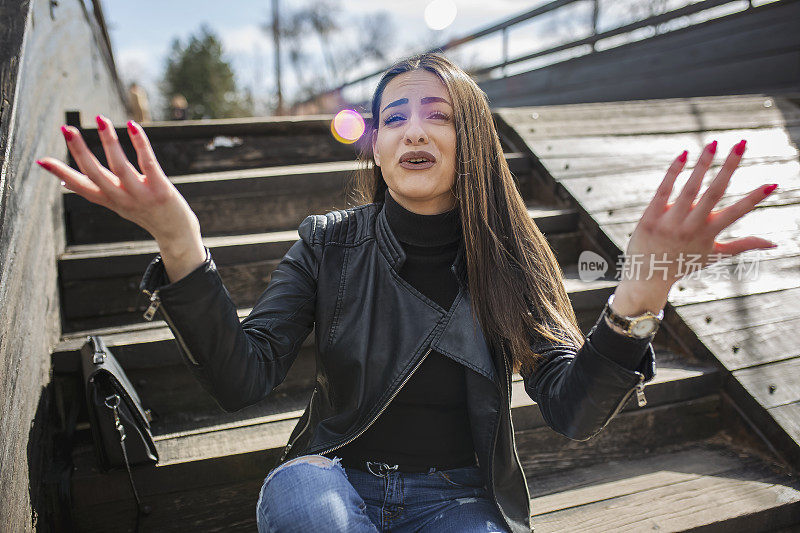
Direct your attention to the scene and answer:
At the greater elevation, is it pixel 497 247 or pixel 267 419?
pixel 497 247

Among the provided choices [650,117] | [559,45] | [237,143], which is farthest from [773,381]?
[559,45]

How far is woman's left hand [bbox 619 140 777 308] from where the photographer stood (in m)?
1.04

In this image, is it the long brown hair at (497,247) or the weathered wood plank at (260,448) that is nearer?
the long brown hair at (497,247)

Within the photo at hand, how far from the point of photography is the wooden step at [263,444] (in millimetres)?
1798

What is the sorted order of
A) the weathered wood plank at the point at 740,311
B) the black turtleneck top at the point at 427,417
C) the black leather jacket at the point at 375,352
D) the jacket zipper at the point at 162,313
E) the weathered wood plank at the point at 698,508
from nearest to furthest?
the jacket zipper at the point at 162,313
the black leather jacket at the point at 375,352
the black turtleneck top at the point at 427,417
the weathered wood plank at the point at 698,508
the weathered wood plank at the point at 740,311

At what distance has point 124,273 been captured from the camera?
7.84ft

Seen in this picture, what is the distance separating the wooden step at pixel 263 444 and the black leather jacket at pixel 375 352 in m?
0.37

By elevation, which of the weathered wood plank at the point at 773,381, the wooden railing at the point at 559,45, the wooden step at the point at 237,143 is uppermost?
the wooden railing at the point at 559,45

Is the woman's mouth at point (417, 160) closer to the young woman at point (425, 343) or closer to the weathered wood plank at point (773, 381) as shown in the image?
the young woman at point (425, 343)

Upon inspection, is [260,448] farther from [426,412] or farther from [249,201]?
[249,201]

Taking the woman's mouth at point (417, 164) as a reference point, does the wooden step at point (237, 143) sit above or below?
above

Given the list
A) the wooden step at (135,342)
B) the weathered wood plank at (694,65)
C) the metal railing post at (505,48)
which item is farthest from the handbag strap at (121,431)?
the metal railing post at (505,48)

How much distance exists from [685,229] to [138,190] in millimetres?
1020

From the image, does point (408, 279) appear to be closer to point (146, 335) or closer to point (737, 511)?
point (146, 335)
